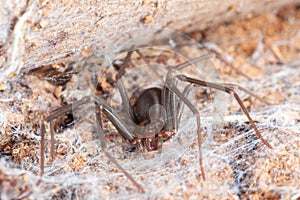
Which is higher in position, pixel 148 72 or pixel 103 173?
pixel 148 72

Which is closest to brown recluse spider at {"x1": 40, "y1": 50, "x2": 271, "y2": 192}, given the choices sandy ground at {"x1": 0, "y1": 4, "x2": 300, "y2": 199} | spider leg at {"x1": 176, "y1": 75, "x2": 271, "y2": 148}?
spider leg at {"x1": 176, "y1": 75, "x2": 271, "y2": 148}

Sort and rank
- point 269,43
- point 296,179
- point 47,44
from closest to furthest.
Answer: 1. point 296,179
2. point 47,44
3. point 269,43

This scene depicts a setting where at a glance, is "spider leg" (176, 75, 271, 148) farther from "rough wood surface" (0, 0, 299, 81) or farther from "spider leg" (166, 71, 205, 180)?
"rough wood surface" (0, 0, 299, 81)

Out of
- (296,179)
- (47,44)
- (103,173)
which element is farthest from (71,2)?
(296,179)

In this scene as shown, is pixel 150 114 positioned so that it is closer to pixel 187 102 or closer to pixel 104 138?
pixel 187 102

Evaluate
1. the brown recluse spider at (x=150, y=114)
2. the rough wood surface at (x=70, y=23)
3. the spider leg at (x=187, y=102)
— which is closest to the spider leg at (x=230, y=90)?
the brown recluse spider at (x=150, y=114)

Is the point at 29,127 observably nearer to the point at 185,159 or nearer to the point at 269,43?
the point at 185,159
